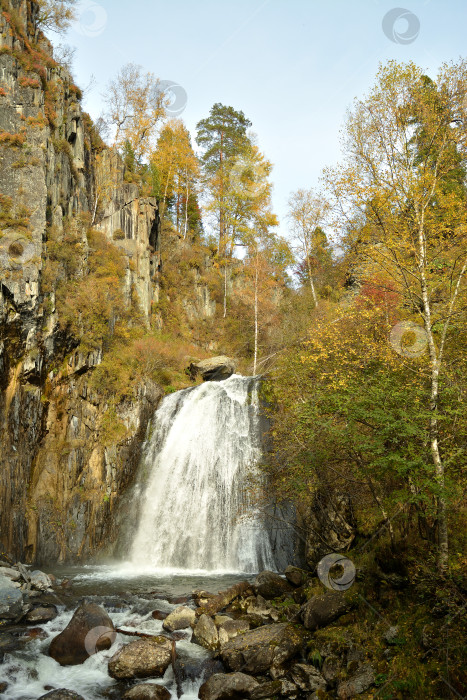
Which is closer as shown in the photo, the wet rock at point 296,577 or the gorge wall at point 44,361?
the wet rock at point 296,577

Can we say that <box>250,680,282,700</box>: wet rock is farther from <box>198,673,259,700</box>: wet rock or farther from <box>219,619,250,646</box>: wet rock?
<box>219,619,250,646</box>: wet rock

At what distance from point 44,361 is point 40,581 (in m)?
8.32

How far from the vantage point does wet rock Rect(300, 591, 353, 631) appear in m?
8.94

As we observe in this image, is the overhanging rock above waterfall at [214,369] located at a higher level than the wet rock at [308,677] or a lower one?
higher

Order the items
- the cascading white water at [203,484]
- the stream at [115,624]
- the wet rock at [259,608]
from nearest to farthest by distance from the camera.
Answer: the stream at [115,624], the wet rock at [259,608], the cascading white water at [203,484]

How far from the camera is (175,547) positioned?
1608 centimetres

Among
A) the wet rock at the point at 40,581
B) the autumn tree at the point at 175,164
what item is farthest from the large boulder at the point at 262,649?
the autumn tree at the point at 175,164

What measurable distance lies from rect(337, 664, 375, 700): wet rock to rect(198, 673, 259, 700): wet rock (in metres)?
1.51

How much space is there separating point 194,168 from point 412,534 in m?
35.4

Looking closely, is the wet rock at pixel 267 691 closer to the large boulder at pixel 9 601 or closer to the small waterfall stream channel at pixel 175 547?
the small waterfall stream channel at pixel 175 547

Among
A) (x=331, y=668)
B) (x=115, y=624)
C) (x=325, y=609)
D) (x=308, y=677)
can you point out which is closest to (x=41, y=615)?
(x=115, y=624)

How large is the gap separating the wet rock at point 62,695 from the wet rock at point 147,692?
2.74ft

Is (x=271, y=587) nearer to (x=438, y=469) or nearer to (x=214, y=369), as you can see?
(x=438, y=469)

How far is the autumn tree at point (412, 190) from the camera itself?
32.5ft
